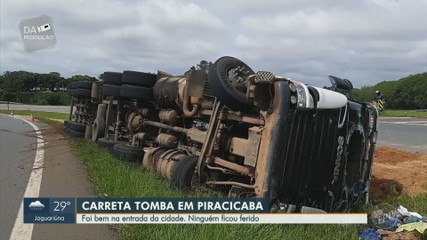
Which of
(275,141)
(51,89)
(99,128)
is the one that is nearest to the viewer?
(275,141)

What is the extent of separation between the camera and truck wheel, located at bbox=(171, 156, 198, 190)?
592 cm

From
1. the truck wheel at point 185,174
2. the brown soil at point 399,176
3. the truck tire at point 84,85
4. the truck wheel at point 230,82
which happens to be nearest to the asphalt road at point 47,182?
the truck wheel at point 185,174

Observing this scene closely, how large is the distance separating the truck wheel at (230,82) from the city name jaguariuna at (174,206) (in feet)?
3.92

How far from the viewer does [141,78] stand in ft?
29.5

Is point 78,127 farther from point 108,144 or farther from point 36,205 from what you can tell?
point 36,205

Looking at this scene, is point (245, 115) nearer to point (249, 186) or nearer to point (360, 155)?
point (249, 186)

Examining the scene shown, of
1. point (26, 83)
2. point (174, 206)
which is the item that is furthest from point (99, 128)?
point (26, 83)

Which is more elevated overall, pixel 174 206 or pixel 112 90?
pixel 112 90

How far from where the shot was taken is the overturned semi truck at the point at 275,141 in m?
4.79

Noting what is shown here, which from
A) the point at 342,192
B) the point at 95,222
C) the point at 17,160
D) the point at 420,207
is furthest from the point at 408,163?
the point at 17,160

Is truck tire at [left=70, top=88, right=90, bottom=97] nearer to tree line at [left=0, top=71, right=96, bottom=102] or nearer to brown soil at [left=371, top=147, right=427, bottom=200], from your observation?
brown soil at [left=371, top=147, right=427, bottom=200]

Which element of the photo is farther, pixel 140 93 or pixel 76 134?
pixel 76 134

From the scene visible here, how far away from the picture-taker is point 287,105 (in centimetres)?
474

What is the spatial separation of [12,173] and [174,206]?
4.47m
